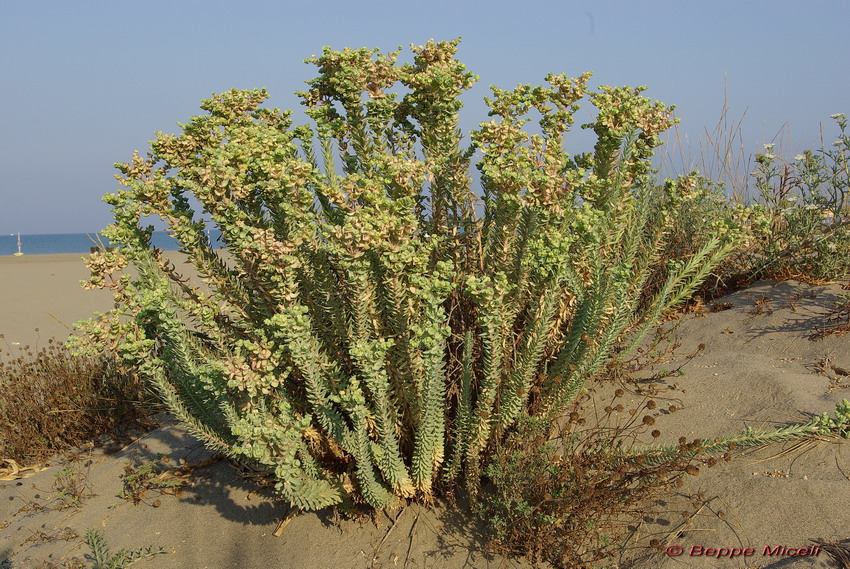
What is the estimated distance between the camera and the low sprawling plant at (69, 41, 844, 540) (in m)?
2.76

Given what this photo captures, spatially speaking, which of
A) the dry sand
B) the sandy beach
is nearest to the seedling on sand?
the dry sand

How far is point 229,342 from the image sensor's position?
3311 millimetres

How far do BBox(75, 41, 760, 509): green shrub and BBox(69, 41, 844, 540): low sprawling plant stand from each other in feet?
0.04

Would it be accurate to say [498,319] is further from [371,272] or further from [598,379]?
[598,379]

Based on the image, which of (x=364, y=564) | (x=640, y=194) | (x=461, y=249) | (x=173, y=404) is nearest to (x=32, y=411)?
(x=173, y=404)

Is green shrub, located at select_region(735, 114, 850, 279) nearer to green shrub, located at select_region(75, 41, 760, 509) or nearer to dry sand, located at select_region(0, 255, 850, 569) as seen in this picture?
dry sand, located at select_region(0, 255, 850, 569)

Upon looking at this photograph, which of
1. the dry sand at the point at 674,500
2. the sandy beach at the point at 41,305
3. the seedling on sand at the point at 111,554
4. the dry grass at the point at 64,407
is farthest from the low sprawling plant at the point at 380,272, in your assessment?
the sandy beach at the point at 41,305

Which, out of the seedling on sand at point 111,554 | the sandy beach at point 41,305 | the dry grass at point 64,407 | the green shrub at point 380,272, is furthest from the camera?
the sandy beach at point 41,305

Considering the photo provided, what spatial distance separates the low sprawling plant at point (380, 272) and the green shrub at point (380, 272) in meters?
0.01

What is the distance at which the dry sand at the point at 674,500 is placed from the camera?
115 inches

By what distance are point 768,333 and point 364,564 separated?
303cm

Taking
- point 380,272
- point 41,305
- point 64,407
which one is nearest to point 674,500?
point 380,272

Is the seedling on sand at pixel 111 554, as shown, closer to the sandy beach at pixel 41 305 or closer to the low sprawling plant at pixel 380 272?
the low sprawling plant at pixel 380 272

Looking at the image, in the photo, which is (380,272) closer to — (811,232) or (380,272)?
(380,272)
